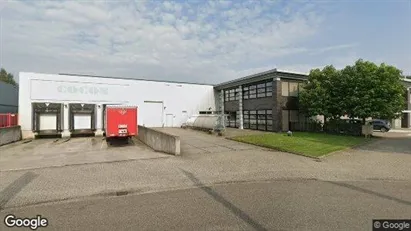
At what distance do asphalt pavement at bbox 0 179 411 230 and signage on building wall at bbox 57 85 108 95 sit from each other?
897 inches

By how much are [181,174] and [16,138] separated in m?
18.7

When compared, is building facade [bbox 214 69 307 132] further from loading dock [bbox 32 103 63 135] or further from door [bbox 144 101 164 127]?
loading dock [bbox 32 103 63 135]

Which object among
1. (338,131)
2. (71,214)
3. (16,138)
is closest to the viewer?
(71,214)

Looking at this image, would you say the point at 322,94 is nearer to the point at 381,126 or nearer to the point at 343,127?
the point at 343,127

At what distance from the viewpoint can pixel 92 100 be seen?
2730 cm

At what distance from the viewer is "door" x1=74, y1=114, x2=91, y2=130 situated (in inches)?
944

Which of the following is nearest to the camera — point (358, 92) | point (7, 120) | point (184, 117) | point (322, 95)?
point (358, 92)

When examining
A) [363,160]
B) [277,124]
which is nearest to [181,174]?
[363,160]

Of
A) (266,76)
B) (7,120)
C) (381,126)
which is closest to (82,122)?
(7,120)

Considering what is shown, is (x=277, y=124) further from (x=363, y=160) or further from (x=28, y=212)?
(x=28, y=212)

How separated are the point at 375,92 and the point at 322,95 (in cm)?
371

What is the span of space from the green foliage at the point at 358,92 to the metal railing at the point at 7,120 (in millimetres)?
24515

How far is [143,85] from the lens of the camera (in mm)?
31078

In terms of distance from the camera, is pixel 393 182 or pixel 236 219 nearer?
pixel 236 219
